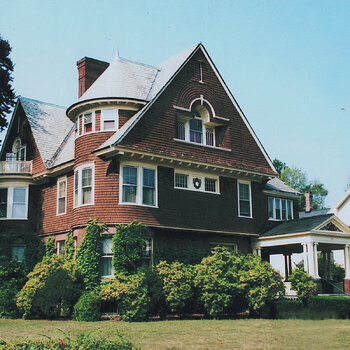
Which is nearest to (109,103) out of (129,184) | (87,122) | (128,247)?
(87,122)

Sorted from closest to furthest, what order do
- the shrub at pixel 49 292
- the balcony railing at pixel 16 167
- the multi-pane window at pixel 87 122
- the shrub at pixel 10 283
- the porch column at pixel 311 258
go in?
the shrub at pixel 49 292 → the shrub at pixel 10 283 → the multi-pane window at pixel 87 122 → the porch column at pixel 311 258 → the balcony railing at pixel 16 167

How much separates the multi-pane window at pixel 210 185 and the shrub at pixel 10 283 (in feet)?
35.7

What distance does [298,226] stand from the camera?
96.2 feet

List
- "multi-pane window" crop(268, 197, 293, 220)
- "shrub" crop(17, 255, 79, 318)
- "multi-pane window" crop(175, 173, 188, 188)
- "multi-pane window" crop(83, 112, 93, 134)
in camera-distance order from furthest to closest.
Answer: "multi-pane window" crop(268, 197, 293, 220) < "multi-pane window" crop(175, 173, 188, 188) < "multi-pane window" crop(83, 112, 93, 134) < "shrub" crop(17, 255, 79, 318)

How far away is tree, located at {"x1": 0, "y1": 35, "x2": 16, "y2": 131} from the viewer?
3594 centimetres

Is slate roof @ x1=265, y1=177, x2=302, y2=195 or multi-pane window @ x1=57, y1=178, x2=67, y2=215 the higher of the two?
slate roof @ x1=265, y1=177, x2=302, y2=195

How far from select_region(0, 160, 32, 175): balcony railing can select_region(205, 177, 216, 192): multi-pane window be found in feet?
35.5

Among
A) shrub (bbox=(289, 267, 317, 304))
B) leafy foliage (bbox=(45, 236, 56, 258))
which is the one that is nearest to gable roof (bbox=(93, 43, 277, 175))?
leafy foliage (bbox=(45, 236, 56, 258))

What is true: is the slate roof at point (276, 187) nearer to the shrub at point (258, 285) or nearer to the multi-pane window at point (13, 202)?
the shrub at point (258, 285)

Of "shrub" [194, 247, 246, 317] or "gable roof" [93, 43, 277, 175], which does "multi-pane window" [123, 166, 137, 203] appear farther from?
"shrub" [194, 247, 246, 317]

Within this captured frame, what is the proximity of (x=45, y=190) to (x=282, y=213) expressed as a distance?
49.5 feet

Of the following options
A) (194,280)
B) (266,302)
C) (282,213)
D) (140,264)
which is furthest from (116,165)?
(282,213)

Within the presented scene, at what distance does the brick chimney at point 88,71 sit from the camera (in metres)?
33.6

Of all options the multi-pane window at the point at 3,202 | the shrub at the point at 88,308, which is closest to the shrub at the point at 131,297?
the shrub at the point at 88,308
